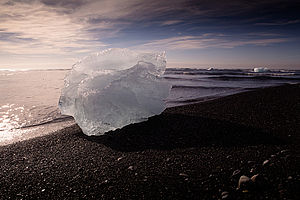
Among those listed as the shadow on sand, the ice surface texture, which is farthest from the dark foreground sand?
the ice surface texture

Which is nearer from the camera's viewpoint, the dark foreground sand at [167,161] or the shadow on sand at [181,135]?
the dark foreground sand at [167,161]

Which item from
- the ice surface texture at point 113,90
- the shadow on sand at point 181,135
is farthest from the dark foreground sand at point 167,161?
the ice surface texture at point 113,90

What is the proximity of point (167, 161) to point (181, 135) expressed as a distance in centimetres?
126

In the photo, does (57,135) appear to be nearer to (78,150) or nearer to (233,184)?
(78,150)

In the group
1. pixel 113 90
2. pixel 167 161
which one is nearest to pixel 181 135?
pixel 167 161

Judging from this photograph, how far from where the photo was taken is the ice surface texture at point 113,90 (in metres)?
4.97

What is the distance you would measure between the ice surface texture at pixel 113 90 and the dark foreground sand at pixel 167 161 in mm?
338

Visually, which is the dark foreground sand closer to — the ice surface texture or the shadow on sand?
the shadow on sand

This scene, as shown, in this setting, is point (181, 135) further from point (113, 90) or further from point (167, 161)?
point (113, 90)

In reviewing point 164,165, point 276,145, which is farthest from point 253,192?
point 276,145

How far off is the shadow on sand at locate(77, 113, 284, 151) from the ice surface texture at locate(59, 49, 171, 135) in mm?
280

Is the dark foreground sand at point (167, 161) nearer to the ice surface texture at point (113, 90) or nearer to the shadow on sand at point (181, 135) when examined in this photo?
the shadow on sand at point (181, 135)

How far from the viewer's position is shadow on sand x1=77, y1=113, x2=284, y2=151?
4027mm

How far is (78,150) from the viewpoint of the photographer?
4289 mm
